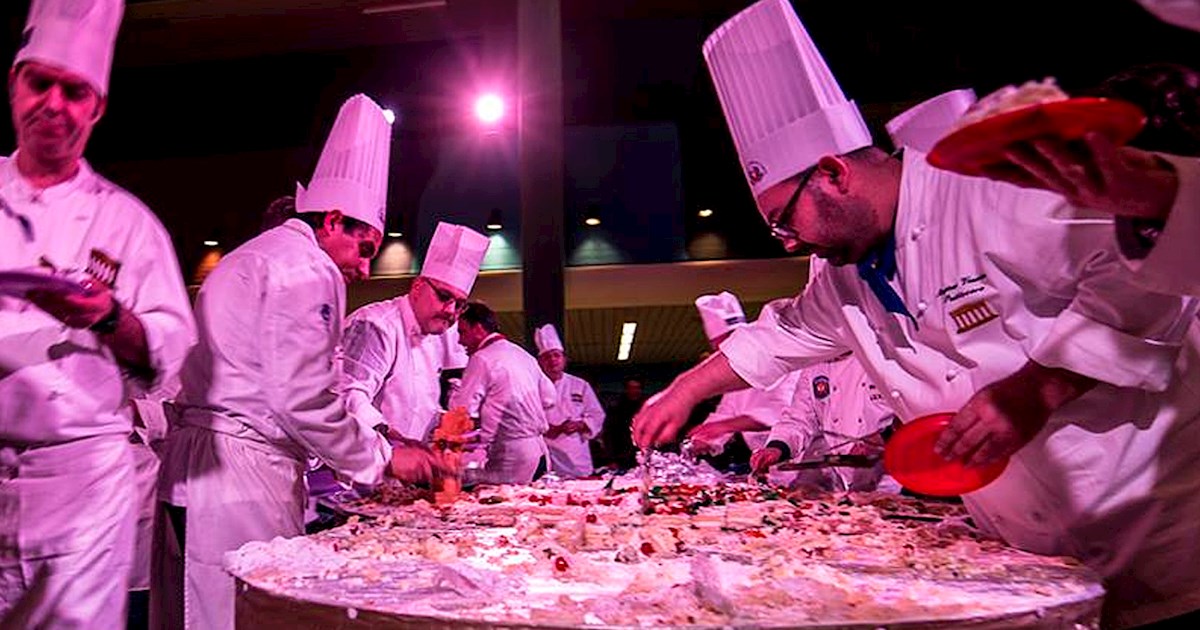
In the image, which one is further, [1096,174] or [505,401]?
[505,401]

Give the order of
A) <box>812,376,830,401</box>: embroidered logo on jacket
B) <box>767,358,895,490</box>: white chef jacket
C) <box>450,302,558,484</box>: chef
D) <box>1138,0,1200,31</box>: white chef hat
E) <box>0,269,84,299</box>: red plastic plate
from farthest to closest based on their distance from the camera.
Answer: <box>450,302,558,484</box>: chef
<box>812,376,830,401</box>: embroidered logo on jacket
<box>767,358,895,490</box>: white chef jacket
<box>0,269,84,299</box>: red plastic plate
<box>1138,0,1200,31</box>: white chef hat

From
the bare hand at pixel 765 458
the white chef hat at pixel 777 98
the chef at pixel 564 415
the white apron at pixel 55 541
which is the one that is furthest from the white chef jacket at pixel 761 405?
the white apron at pixel 55 541

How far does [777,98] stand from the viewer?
1.84 metres

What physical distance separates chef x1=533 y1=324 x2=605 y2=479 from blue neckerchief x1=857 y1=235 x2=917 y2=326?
4127mm

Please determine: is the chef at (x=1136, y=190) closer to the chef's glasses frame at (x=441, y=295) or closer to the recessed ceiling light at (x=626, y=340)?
the chef's glasses frame at (x=441, y=295)

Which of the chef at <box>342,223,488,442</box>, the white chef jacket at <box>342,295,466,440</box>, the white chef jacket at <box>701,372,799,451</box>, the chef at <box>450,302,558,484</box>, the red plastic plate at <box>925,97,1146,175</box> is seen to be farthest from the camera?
the chef at <box>450,302,558,484</box>

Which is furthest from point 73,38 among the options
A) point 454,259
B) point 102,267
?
point 454,259

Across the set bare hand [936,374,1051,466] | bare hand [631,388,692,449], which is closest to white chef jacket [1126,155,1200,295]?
bare hand [936,374,1051,466]

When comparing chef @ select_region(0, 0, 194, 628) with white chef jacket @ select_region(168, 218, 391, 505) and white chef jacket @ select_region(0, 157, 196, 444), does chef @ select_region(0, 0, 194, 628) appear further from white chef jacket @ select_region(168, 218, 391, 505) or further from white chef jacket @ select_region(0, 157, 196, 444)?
white chef jacket @ select_region(168, 218, 391, 505)

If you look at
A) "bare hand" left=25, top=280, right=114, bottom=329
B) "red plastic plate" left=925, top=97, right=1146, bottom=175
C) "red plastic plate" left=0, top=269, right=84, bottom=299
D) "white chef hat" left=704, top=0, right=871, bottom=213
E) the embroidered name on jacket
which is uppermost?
"white chef hat" left=704, top=0, right=871, bottom=213

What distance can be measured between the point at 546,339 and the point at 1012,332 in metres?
4.86

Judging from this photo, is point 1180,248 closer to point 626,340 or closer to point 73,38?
point 73,38

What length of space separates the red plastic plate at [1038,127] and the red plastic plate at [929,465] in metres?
0.49

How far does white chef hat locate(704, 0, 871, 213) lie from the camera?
5.60 ft
